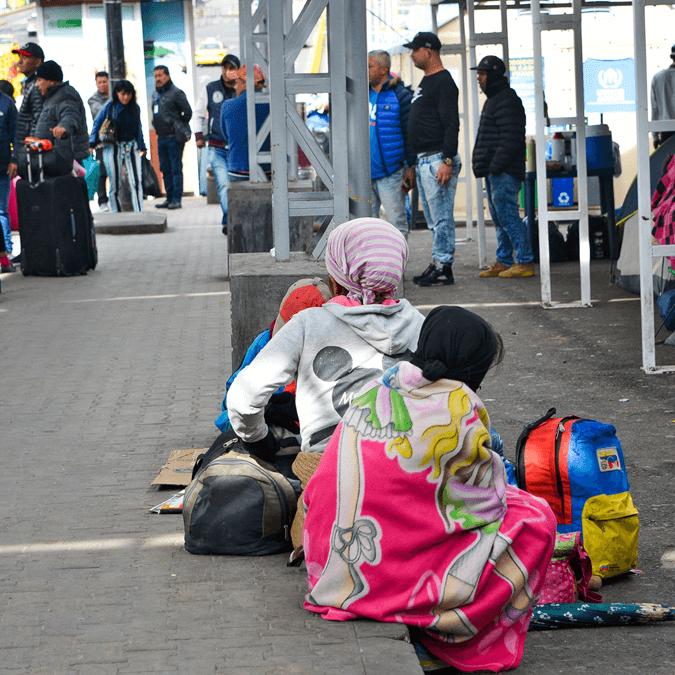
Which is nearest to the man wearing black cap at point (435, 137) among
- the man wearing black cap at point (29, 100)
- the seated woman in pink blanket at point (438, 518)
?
the man wearing black cap at point (29, 100)

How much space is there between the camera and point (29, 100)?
11.0 m

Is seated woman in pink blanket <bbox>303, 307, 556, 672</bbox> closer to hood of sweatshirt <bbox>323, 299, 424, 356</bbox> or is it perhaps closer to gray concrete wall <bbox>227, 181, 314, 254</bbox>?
hood of sweatshirt <bbox>323, 299, 424, 356</bbox>

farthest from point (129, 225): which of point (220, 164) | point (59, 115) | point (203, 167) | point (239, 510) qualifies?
point (239, 510)

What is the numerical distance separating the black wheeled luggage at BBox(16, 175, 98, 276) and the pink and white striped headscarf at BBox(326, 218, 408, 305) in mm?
7691

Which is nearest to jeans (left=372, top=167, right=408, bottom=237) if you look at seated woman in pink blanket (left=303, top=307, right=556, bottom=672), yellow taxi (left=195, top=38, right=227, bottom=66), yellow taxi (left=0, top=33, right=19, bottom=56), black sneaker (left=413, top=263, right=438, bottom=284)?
black sneaker (left=413, top=263, right=438, bottom=284)

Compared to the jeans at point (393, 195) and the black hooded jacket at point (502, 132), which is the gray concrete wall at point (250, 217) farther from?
the black hooded jacket at point (502, 132)

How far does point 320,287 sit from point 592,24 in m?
13.8

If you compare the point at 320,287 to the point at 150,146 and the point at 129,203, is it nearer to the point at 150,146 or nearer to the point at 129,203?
the point at 129,203

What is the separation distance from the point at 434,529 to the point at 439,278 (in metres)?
7.34

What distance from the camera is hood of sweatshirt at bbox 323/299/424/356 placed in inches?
137

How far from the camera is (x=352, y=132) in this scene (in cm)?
609

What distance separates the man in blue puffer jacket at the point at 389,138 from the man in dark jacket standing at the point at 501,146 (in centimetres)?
67

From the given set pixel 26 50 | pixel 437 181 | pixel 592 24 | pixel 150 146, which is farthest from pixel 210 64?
pixel 437 181

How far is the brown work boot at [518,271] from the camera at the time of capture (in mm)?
10391
